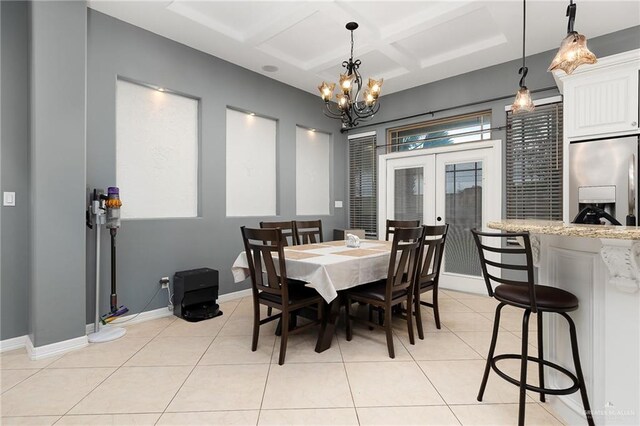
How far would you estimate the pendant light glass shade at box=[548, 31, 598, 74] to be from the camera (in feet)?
5.82

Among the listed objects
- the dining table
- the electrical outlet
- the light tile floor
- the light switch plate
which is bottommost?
the light tile floor

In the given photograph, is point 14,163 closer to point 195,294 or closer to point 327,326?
point 195,294

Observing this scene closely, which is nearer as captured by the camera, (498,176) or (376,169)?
(498,176)

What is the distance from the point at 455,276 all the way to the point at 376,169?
216 cm

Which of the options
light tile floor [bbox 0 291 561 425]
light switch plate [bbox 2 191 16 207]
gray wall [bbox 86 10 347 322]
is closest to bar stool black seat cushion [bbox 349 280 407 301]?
light tile floor [bbox 0 291 561 425]

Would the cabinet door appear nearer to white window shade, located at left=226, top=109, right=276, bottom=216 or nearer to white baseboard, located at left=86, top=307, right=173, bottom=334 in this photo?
white window shade, located at left=226, top=109, right=276, bottom=216

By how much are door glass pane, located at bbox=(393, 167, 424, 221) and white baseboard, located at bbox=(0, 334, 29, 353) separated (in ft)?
15.4

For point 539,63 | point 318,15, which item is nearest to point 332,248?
point 318,15

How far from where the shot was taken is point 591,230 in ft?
4.25

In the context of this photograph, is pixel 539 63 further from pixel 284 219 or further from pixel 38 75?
pixel 38 75

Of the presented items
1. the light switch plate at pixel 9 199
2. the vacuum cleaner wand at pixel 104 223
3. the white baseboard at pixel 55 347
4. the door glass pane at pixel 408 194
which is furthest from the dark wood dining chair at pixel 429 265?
the light switch plate at pixel 9 199

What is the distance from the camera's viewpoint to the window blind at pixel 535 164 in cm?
365

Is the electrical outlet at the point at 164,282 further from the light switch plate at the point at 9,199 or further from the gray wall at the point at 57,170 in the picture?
the light switch plate at the point at 9,199

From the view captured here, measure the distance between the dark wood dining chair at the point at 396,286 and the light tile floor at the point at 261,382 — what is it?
243 millimetres
